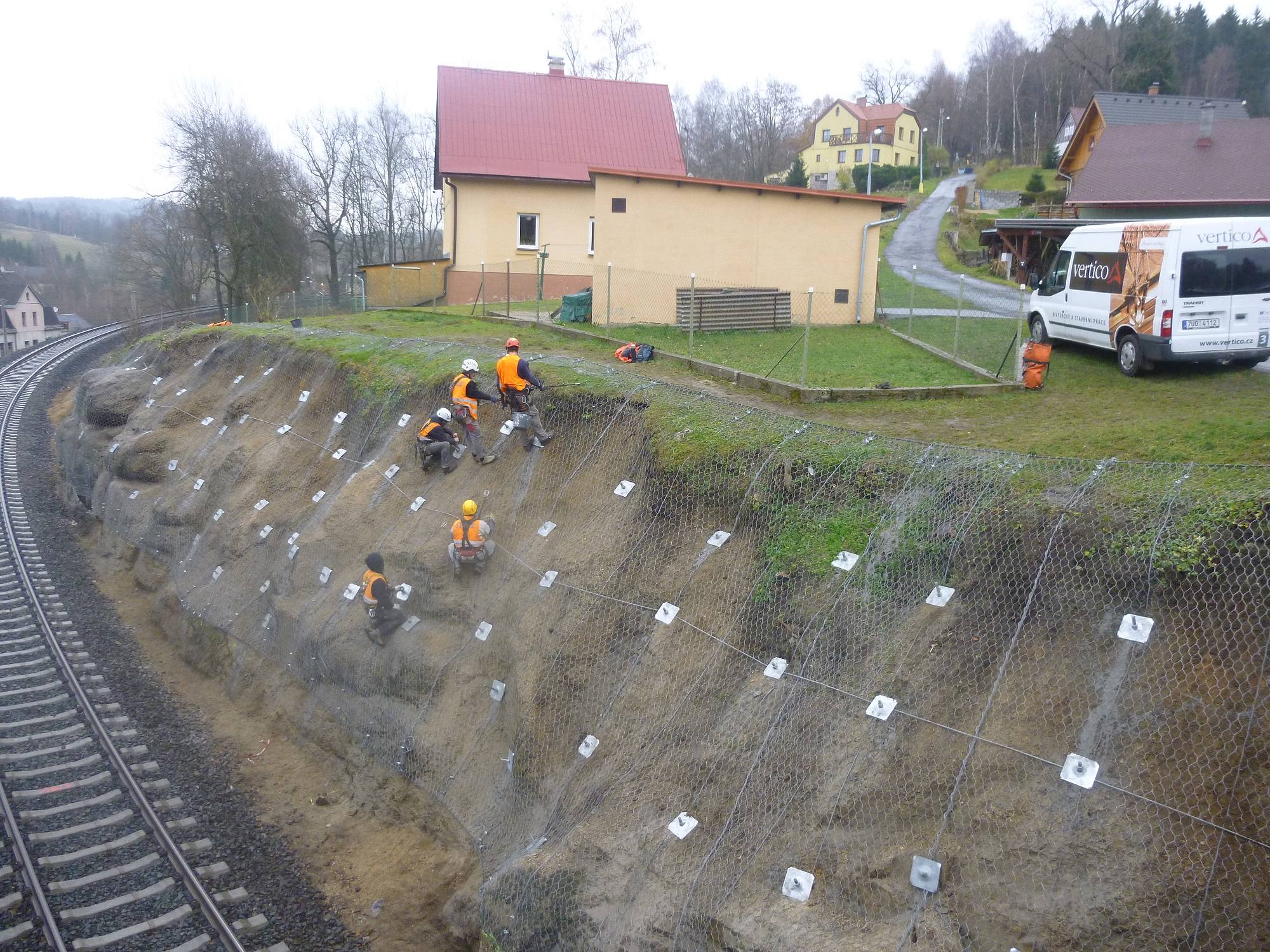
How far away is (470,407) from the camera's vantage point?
44.6ft

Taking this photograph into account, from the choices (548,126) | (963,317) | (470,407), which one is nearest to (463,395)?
(470,407)

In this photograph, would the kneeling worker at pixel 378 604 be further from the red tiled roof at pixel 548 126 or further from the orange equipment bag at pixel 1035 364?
the red tiled roof at pixel 548 126

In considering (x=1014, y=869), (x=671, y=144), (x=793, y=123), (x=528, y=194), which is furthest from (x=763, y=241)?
(x=793, y=123)

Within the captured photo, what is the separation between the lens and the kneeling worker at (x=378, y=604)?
12359 mm

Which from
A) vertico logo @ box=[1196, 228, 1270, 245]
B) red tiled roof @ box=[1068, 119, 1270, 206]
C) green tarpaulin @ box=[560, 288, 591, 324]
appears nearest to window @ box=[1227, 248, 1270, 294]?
vertico logo @ box=[1196, 228, 1270, 245]

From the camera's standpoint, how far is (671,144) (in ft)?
→ 123

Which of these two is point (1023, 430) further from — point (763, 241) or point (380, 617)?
point (763, 241)

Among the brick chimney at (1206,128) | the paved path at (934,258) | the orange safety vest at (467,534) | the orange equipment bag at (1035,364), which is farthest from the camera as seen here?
the brick chimney at (1206,128)

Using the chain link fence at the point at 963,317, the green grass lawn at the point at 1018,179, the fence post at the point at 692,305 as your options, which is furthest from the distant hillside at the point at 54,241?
the fence post at the point at 692,305

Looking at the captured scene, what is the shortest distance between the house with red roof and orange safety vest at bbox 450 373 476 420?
9065 millimetres

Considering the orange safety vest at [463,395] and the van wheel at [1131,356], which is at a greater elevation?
the van wheel at [1131,356]

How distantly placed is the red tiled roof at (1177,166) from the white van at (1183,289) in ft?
72.4

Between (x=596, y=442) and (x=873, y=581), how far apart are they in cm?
528

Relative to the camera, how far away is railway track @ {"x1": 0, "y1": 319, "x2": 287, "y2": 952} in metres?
9.59
